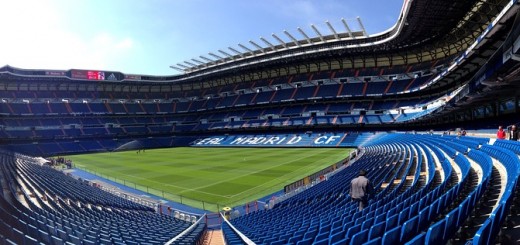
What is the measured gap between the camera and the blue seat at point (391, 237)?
383 cm

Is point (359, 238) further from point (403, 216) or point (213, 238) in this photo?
point (213, 238)

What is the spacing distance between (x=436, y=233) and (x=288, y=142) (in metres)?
50.3

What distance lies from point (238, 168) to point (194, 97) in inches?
2175

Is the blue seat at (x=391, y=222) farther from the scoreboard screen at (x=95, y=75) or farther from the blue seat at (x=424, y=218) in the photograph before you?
the scoreboard screen at (x=95, y=75)

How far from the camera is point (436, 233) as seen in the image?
11.4ft

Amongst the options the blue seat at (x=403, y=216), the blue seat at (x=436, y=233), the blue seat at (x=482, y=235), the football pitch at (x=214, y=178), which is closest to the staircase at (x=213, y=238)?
the football pitch at (x=214, y=178)

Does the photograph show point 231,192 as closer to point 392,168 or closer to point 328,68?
point 392,168

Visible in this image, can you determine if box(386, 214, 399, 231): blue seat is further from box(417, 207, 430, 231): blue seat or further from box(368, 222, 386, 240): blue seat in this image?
box(417, 207, 430, 231): blue seat

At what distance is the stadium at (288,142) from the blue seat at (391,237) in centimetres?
6

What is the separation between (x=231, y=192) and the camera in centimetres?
2130

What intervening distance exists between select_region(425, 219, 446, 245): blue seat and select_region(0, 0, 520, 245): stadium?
1.0 inches

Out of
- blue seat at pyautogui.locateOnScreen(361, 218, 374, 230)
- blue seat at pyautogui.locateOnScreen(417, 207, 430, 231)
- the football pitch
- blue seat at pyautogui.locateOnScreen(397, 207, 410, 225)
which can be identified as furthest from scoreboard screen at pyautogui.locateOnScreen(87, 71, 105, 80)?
blue seat at pyautogui.locateOnScreen(417, 207, 430, 231)

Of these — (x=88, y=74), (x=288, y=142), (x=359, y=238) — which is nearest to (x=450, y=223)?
(x=359, y=238)

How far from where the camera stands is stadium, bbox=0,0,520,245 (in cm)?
657
